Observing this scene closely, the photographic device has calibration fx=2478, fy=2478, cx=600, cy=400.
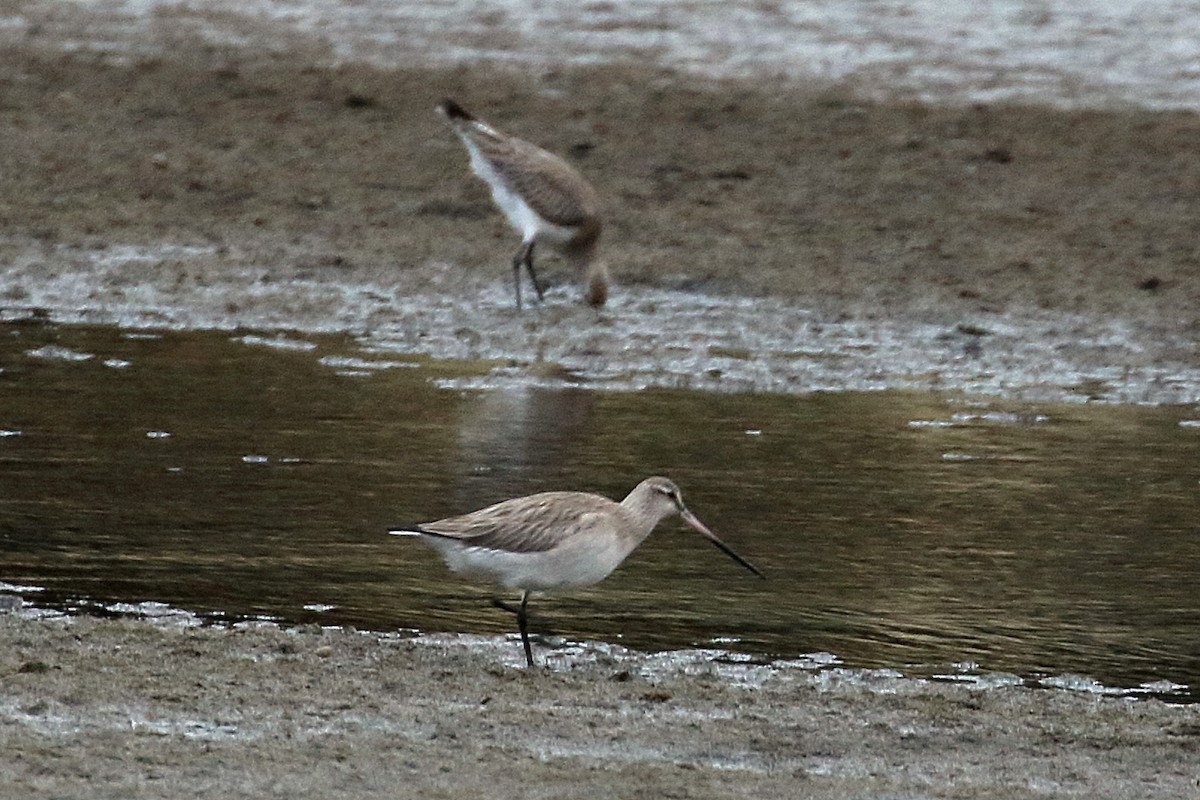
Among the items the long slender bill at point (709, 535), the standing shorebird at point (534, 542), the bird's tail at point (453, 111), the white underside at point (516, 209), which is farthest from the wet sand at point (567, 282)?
the long slender bill at point (709, 535)

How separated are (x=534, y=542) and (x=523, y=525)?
7cm

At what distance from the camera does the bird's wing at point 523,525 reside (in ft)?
22.1

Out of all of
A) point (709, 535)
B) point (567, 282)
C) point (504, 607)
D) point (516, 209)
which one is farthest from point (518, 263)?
point (504, 607)

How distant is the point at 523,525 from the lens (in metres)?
6.79

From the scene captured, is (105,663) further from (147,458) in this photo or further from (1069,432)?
(1069,432)

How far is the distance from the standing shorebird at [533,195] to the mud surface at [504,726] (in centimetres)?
584

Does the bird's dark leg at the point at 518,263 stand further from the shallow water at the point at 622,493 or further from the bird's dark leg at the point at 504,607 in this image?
the bird's dark leg at the point at 504,607

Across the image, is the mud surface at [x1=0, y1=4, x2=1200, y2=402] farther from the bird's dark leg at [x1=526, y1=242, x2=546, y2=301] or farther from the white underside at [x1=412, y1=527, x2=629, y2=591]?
the white underside at [x1=412, y1=527, x2=629, y2=591]

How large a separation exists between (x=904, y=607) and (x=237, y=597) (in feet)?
6.44

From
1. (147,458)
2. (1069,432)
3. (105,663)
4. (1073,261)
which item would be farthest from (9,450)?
(1073,261)

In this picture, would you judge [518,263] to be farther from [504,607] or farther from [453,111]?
[504,607]

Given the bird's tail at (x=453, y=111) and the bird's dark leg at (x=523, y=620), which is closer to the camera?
the bird's dark leg at (x=523, y=620)

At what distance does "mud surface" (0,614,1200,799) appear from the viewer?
549 cm

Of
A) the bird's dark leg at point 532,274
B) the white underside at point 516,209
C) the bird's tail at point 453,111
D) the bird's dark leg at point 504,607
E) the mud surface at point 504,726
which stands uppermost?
the bird's tail at point 453,111
